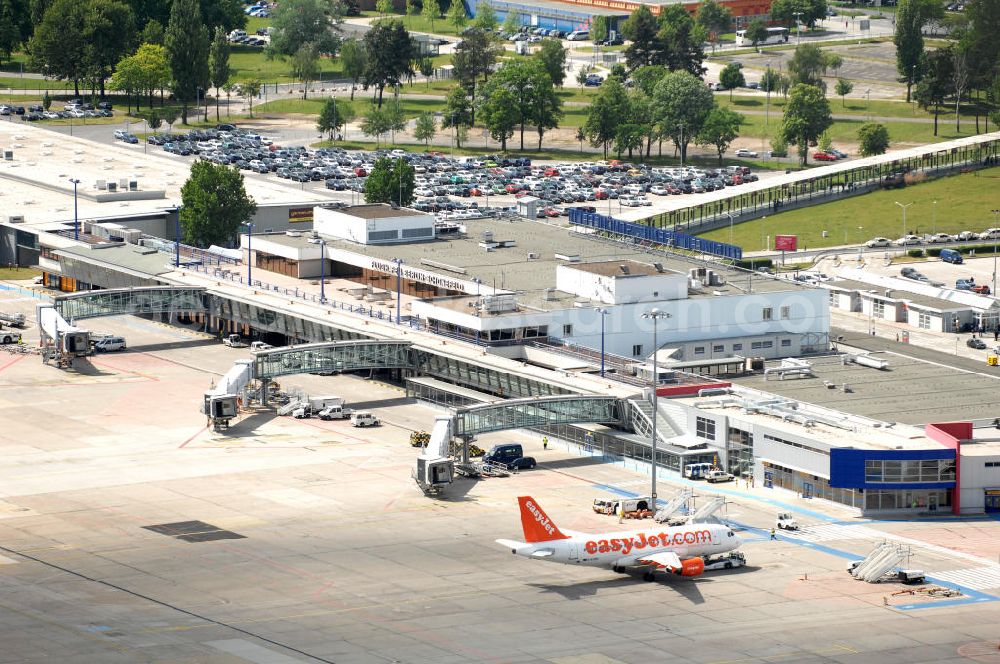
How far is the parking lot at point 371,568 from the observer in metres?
117

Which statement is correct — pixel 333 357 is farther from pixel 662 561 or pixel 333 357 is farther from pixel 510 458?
pixel 662 561

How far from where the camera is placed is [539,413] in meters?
165

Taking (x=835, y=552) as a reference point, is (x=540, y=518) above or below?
above

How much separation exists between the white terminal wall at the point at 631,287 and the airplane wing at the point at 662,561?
64.7 m

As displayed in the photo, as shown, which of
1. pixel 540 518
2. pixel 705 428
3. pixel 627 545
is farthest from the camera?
pixel 705 428

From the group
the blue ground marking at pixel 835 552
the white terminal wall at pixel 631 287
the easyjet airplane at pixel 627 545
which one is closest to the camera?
the easyjet airplane at pixel 627 545

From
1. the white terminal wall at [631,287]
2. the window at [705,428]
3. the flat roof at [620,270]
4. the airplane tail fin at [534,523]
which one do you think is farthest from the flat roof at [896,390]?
the airplane tail fin at [534,523]

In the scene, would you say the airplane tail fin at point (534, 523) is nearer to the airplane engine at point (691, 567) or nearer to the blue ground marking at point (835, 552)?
the airplane engine at point (691, 567)

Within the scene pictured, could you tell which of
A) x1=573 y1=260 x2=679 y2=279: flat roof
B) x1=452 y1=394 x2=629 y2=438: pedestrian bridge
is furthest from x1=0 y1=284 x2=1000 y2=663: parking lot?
x1=573 y1=260 x2=679 y2=279: flat roof

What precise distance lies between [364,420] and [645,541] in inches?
1896

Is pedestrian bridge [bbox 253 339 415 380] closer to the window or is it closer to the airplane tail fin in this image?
the window

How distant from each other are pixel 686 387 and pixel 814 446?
20048 millimetres

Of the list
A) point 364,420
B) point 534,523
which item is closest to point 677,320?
point 364,420

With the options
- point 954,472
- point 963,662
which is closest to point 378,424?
point 954,472
